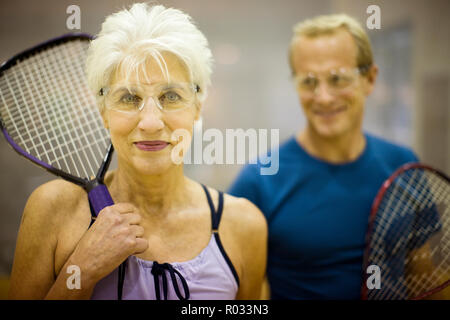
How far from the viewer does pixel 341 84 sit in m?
1.16

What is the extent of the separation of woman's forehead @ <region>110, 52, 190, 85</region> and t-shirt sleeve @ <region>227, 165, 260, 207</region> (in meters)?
0.39

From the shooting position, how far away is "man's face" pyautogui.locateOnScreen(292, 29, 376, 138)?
3.77ft

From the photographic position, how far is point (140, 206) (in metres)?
0.94

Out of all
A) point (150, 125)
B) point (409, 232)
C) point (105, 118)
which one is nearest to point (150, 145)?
point (150, 125)

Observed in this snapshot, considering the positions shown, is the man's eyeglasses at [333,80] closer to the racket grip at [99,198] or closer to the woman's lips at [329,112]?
the woman's lips at [329,112]

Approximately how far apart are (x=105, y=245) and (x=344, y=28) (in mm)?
981

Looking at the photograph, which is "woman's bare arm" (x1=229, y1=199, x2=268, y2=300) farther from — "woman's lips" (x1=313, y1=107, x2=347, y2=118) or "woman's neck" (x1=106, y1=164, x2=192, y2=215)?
"woman's lips" (x1=313, y1=107, x2=347, y2=118)

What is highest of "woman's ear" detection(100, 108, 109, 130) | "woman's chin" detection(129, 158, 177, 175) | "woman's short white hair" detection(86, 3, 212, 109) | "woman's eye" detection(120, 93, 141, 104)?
"woman's short white hair" detection(86, 3, 212, 109)

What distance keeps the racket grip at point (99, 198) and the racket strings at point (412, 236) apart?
2.79 feet

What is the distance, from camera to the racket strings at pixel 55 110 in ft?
3.16

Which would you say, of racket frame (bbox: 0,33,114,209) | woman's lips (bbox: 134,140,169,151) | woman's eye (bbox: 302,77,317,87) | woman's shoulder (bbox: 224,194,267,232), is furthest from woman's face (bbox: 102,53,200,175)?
woman's eye (bbox: 302,77,317,87)

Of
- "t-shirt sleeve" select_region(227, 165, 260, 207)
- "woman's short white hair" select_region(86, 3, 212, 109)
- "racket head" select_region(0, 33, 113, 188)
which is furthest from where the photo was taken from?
"t-shirt sleeve" select_region(227, 165, 260, 207)

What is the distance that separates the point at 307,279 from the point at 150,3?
99 cm

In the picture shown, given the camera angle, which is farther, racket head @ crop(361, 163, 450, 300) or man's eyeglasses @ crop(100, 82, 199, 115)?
racket head @ crop(361, 163, 450, 300)
